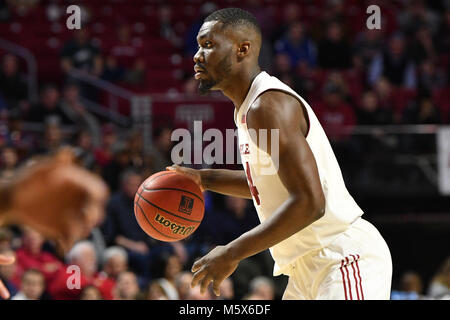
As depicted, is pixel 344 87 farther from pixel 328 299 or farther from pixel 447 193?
pixel 328 299

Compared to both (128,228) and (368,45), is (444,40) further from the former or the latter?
(128,228)

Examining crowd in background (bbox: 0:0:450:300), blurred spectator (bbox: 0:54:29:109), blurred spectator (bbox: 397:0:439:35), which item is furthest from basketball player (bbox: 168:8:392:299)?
blurred spectator (bbox: 397:0:439:35)

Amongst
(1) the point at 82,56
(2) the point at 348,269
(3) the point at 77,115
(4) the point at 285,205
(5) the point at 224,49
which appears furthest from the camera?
(1) the point at 82,56

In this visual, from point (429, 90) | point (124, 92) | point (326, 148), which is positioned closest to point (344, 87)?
point (429, 90)

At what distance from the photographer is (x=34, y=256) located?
644cm

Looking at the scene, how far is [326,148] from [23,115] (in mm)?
6130

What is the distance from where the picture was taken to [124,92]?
9281 millimetres

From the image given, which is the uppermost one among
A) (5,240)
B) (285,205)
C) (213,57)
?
(213,57)

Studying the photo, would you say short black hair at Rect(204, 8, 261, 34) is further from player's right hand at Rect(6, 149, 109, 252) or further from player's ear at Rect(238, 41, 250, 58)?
player's right hand at Rect(6, 149, 109, 252)

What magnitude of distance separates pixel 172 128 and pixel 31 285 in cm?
270

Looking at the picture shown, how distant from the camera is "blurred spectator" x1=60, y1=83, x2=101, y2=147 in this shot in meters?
8.20

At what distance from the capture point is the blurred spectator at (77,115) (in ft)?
26.9

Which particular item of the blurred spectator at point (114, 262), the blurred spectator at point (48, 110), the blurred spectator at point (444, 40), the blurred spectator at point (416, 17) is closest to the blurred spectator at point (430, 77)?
the blurred spectator at point (444, 40)

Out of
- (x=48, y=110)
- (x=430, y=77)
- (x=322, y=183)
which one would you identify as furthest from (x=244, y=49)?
(x=430, y=77)
